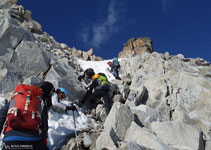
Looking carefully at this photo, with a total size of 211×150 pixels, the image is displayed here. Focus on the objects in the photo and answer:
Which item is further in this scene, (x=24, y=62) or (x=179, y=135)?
(x=24, y=62)

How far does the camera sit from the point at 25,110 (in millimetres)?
4176

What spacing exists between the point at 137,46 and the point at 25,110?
5692cm

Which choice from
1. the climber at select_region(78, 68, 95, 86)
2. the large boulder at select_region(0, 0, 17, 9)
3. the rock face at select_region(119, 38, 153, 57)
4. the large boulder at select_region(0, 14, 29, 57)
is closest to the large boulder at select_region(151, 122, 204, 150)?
the climber at select_region(78, 68, 95, 86)

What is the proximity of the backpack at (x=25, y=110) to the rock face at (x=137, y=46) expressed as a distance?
53100mm

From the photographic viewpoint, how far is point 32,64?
37.7 feet

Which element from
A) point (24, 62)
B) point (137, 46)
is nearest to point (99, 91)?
point (24, 62)

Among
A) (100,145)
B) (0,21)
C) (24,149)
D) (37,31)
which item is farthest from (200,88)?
(37,31)

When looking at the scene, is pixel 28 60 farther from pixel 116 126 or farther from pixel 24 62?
pixel 116 126

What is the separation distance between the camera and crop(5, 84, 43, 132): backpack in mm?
3965

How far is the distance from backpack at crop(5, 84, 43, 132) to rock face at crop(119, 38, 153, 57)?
2091 inches

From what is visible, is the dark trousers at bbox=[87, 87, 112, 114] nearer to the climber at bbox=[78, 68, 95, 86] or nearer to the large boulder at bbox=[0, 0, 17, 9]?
the climber at bbox=[78, 68, 95, 86]

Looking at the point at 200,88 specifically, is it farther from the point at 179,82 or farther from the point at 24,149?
the point at 24,149

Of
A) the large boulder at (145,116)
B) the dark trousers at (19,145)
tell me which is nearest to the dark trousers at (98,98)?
the large boulder at (145,116)

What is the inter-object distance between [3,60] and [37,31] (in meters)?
20.6
